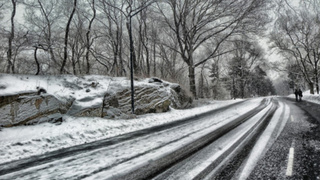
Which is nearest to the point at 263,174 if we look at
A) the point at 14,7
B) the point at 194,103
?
the point at 194,103

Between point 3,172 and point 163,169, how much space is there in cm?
340

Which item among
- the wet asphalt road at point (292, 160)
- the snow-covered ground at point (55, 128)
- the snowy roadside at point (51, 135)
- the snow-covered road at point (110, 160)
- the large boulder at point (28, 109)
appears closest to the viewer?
the wet asphalt road at point (292, 160)

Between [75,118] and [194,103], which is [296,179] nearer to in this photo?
[75,118]

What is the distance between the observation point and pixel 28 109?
8000 mm

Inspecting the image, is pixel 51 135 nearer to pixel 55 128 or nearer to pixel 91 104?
pixel 55 128

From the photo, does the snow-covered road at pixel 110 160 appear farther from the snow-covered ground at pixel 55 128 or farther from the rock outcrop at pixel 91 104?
the rock outcrop at pixel 91 104

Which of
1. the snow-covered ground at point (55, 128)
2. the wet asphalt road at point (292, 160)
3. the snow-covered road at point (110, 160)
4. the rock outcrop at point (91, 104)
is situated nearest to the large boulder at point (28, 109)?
the rock outcrop at point (91, 104)

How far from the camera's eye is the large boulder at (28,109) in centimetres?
738

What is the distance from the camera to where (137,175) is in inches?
137

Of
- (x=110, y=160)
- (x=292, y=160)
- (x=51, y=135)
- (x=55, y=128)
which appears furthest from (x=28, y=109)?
(x=292, y=160)

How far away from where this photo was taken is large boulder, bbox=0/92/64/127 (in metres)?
7.38

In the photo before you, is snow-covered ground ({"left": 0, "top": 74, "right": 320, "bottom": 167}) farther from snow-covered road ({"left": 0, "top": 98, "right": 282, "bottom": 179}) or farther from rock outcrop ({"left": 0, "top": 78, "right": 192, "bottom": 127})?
snow-covered road ({"left": 0, "top": 98, "right": 282, "bottom": 179})

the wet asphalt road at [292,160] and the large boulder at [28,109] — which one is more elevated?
the large boulder at [28,109]

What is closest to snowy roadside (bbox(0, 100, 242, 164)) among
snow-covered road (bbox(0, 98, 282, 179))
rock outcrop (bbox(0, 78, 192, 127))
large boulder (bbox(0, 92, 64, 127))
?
large boulder (bbox(0, 92, 64, 127))
